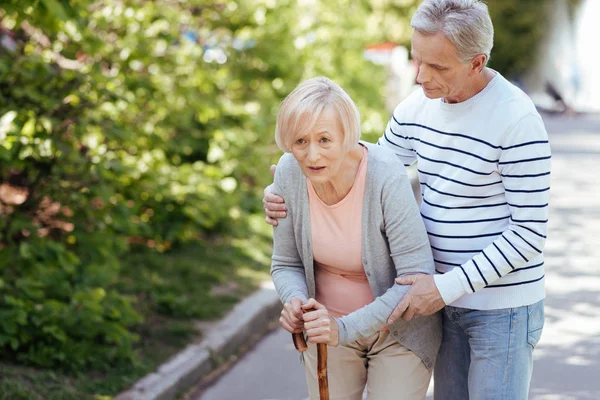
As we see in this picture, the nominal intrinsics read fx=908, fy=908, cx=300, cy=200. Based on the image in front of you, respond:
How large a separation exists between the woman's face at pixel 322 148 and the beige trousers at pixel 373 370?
→ 0.57 m

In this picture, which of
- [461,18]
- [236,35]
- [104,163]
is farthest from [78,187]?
[236,35]

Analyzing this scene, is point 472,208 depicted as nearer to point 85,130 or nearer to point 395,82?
point 85,130

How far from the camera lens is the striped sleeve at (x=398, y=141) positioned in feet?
10.5

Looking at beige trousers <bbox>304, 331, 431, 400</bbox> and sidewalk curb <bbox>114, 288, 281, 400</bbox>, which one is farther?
sidewalk curb <bbox>114, 288, 281, 400</bbox>

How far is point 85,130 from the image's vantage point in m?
5.29

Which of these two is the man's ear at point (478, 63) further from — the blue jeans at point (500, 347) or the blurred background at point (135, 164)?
the blurred background at point (135, 164)

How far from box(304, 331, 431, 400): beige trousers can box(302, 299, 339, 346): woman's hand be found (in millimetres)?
202

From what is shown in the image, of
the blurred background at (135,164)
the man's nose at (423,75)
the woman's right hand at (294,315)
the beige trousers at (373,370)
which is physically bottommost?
the beige trousers at (373,370)

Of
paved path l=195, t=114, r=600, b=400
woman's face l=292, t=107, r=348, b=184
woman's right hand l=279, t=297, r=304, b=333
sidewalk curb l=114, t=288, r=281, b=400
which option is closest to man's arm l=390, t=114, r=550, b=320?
woman's right hand l=279, t=297, r=304, b=333

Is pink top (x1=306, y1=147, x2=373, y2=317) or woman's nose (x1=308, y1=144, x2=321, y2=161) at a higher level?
woman's nose (x1=308, y1=144, x2=321, y2=161)

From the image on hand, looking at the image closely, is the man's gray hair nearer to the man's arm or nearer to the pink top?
the man's arm

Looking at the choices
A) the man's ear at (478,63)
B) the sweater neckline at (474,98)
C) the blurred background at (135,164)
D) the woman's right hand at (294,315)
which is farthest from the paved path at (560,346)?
the man's ear at (478,63)

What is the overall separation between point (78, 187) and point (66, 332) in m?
0.85

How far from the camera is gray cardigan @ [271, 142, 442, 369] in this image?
2811 mm
